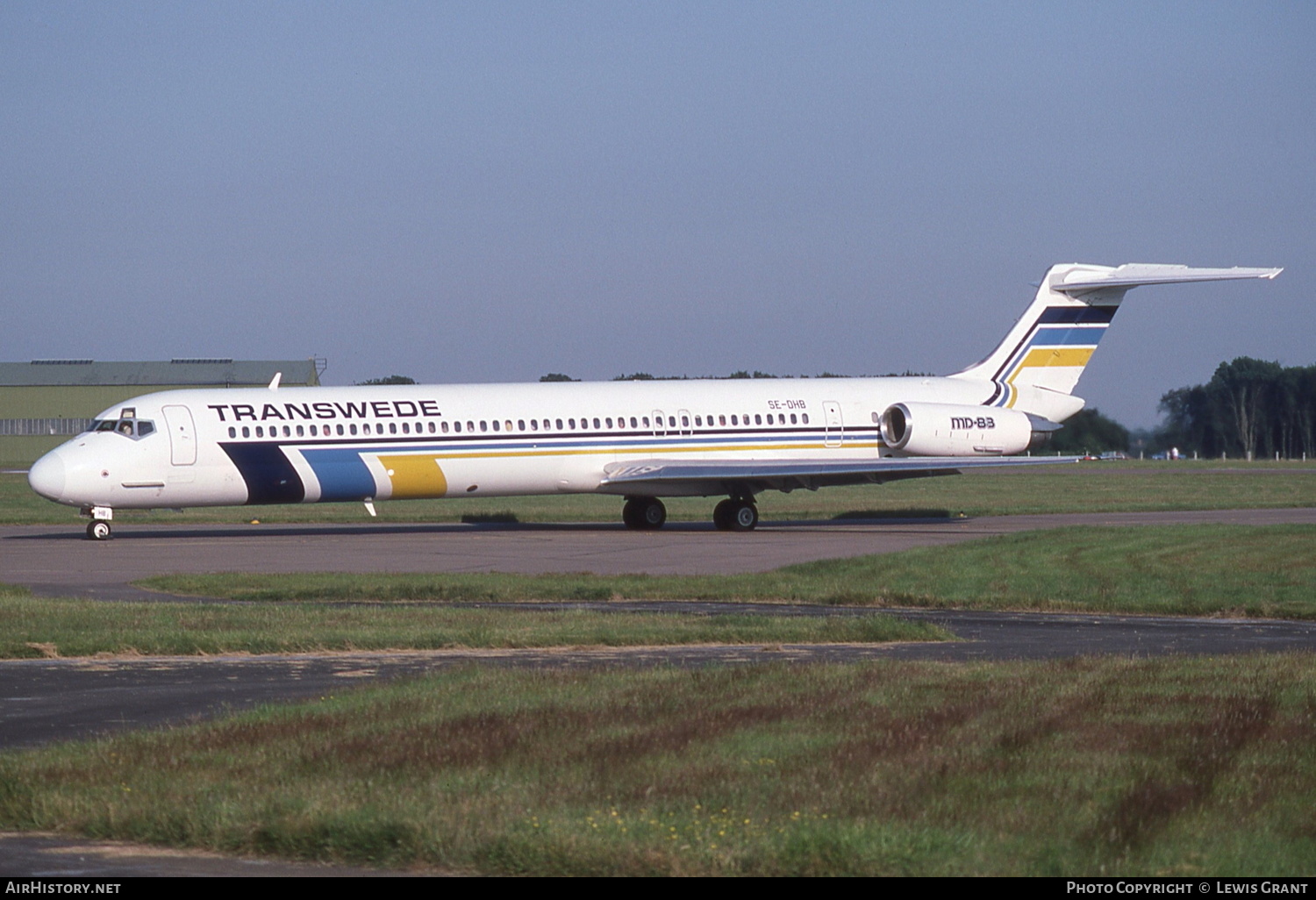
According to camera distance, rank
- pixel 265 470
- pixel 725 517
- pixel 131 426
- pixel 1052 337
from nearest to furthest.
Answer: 1. pixel 131 426
2. pixel 265 470
3. pixel 725 517
4. pixel 1052 337

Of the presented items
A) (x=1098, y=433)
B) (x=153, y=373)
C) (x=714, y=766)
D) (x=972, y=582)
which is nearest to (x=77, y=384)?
(x=153, y=373)

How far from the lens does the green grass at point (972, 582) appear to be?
2019cm

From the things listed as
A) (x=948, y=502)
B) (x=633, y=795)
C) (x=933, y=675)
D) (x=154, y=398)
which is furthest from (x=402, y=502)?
(x=633, y=795)

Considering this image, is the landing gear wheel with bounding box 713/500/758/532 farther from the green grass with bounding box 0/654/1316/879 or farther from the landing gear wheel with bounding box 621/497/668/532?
the green grass with bounding box 0/654/1316/879

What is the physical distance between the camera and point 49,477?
30.3 meters

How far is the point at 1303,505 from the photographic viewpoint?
4250 centimetres

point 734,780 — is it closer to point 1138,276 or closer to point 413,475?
point 413,475

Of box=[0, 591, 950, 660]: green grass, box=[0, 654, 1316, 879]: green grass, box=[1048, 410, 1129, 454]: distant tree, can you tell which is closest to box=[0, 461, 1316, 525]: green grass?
box=[1048, 410, 1129, 454]: distant tree

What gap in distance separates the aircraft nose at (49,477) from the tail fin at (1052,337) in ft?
69.6

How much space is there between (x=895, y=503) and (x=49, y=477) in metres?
27.3

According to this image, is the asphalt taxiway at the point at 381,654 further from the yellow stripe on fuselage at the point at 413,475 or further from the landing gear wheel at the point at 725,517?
the yellow stripe on fuselage at the point at 413,475

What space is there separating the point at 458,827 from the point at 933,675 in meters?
5.72

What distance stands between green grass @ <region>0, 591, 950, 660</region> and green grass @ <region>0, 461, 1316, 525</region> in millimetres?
22005

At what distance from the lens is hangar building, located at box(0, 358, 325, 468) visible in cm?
9669
